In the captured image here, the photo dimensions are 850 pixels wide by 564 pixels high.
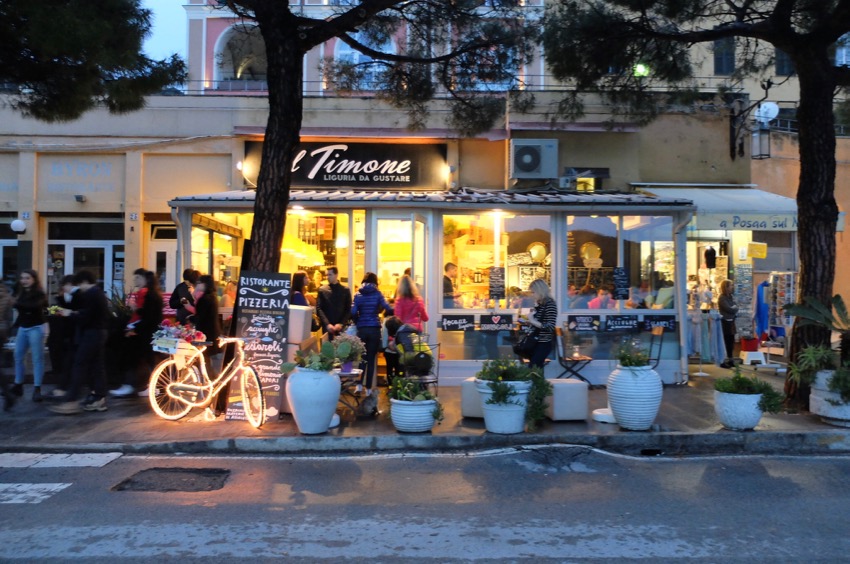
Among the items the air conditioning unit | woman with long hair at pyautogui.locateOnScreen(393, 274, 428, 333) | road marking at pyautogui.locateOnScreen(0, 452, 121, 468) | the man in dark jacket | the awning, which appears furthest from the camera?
the air conditioning unit

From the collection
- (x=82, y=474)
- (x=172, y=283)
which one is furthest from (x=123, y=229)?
(x=82, y=474)

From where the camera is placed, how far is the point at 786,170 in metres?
→ 15.2

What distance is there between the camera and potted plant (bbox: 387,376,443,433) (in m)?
7.45

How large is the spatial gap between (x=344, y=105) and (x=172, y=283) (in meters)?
5.74

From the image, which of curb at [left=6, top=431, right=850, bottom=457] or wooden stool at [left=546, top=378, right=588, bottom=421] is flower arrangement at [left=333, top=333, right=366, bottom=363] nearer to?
curb at [left=6, top=431, right=850, bottom=457]

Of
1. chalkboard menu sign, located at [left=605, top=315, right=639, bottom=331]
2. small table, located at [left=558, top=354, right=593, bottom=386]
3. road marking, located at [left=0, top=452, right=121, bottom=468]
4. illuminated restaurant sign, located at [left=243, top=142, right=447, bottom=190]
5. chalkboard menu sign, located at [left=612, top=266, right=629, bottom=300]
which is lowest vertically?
road marking, located at [left=0, top=452, right=121, bottom=468]

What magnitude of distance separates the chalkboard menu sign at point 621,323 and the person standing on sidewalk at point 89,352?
7613mm

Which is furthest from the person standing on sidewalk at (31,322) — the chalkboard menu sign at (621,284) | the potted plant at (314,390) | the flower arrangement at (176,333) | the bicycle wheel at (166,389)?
the chalkboard menu sign at (621,284)

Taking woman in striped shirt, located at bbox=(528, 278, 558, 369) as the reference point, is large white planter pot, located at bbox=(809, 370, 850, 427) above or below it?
below

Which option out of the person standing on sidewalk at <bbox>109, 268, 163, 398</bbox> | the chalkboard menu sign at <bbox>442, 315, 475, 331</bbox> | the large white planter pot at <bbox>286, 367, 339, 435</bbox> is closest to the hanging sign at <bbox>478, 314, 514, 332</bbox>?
the chalkboard menu sign at <bbox>442, 315, 475, 331</bbox>

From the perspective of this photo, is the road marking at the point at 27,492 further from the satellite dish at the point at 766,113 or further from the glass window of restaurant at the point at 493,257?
the satellite dish at the point at 766,113

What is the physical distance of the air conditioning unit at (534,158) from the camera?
13.4 metres

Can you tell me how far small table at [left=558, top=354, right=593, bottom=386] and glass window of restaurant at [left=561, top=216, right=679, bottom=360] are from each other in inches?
21.0

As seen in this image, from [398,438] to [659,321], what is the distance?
18.6ft
